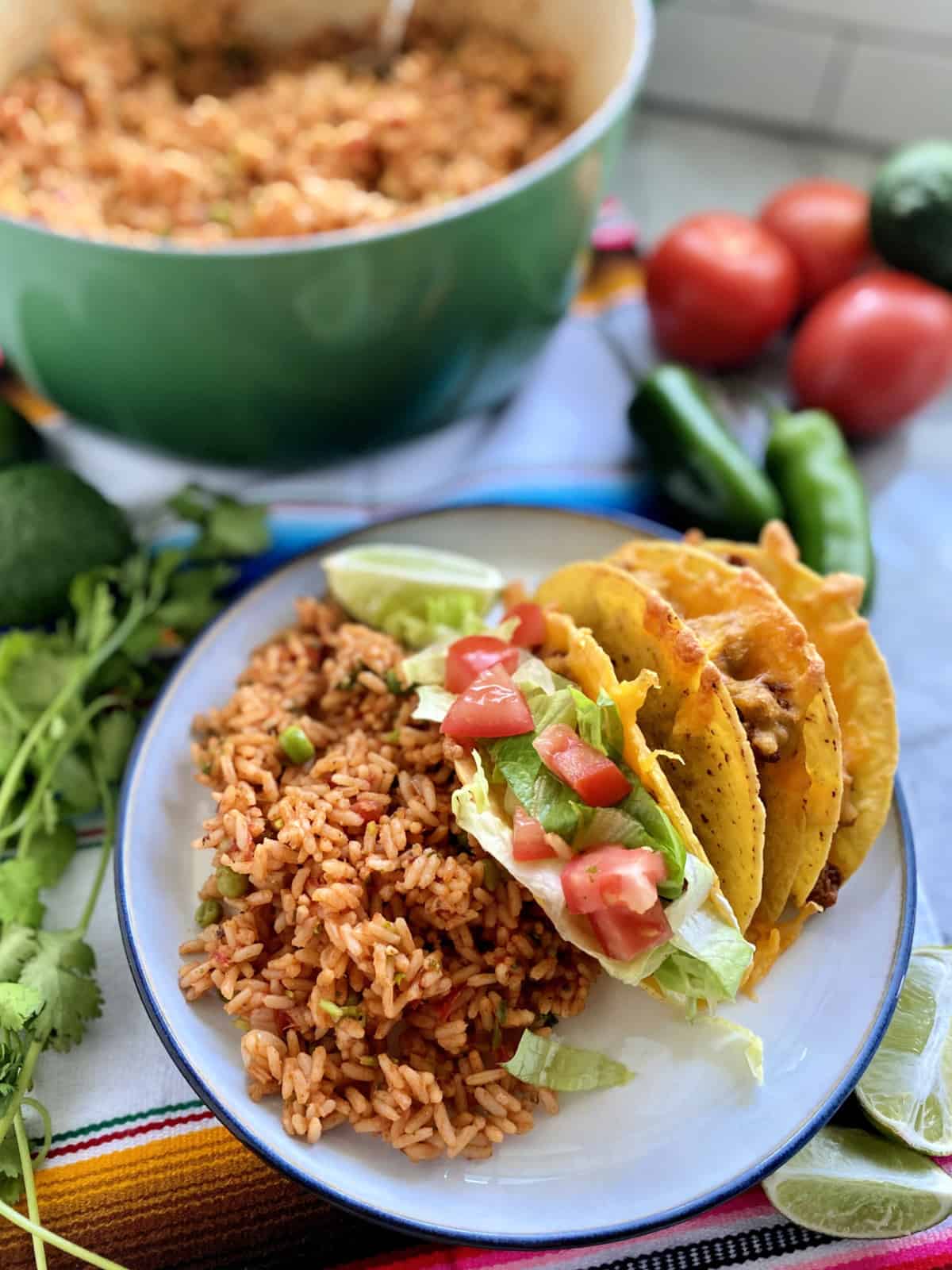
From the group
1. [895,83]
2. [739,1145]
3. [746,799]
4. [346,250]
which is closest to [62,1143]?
[739,1145]

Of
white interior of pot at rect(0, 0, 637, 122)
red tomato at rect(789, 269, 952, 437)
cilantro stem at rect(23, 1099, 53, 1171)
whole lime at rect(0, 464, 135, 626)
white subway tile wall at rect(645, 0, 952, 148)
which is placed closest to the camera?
cilantro stem at rect(23, 1099, 53, 1171)

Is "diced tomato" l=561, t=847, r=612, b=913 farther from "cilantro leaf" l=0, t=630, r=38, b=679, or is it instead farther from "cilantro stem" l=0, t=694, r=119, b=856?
"cilantro leaf" l=0, t=630, r=38, b=679

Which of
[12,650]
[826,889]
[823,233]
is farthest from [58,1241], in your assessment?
[823,233]

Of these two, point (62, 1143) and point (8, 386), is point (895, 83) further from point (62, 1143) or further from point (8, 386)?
point (62, 1143)

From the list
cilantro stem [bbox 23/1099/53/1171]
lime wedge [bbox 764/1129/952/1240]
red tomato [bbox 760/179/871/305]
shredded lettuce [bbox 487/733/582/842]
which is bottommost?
cilantro stem [bbox 23/1099/53/1171]

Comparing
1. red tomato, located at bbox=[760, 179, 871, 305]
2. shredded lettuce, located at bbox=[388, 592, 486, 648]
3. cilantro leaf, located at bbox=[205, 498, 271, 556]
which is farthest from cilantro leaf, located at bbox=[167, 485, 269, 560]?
red tomato, located at bbox=[760, 179, 871, 305]

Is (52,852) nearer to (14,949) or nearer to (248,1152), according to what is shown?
(14,949)
